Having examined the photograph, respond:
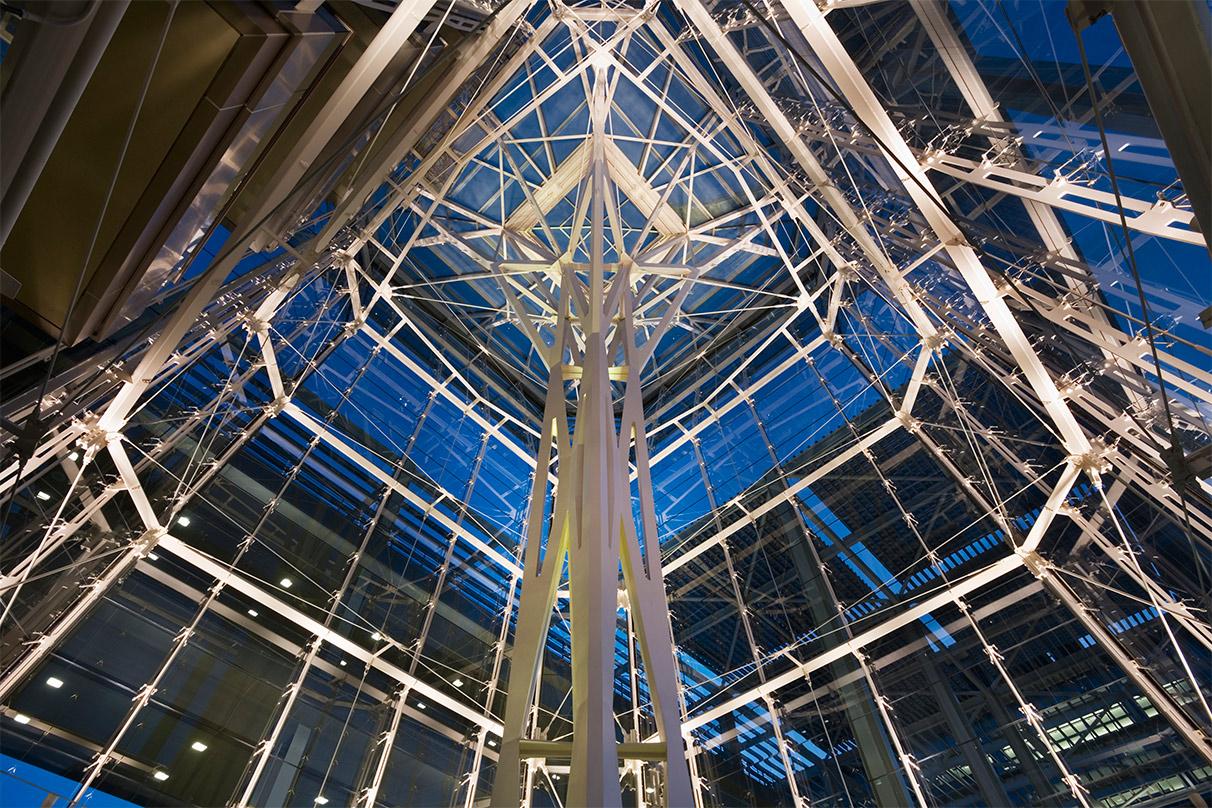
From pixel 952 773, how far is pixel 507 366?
12.3m

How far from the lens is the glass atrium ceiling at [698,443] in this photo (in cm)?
855

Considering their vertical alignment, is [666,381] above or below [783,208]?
above

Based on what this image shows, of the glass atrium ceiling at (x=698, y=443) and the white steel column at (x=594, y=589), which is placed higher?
the glass atrium ceiling at (x=698, y=443)

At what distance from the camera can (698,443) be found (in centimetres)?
1728

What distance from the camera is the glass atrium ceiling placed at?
8.55m

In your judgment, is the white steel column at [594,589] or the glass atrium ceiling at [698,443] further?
the glass atrium ceiling at [698,443]

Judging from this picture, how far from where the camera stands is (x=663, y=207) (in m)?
15.0

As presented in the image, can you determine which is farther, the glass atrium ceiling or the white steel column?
the glass atrium ceiling

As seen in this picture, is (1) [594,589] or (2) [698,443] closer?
(1) [594,589]

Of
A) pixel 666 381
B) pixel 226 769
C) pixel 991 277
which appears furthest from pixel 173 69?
pixel 666 381

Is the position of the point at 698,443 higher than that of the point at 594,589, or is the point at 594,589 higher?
the point at 698,443

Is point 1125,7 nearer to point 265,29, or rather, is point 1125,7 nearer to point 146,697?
point 265,29

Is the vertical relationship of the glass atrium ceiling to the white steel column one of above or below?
above

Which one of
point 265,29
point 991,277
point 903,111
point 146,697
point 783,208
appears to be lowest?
point 146,697
